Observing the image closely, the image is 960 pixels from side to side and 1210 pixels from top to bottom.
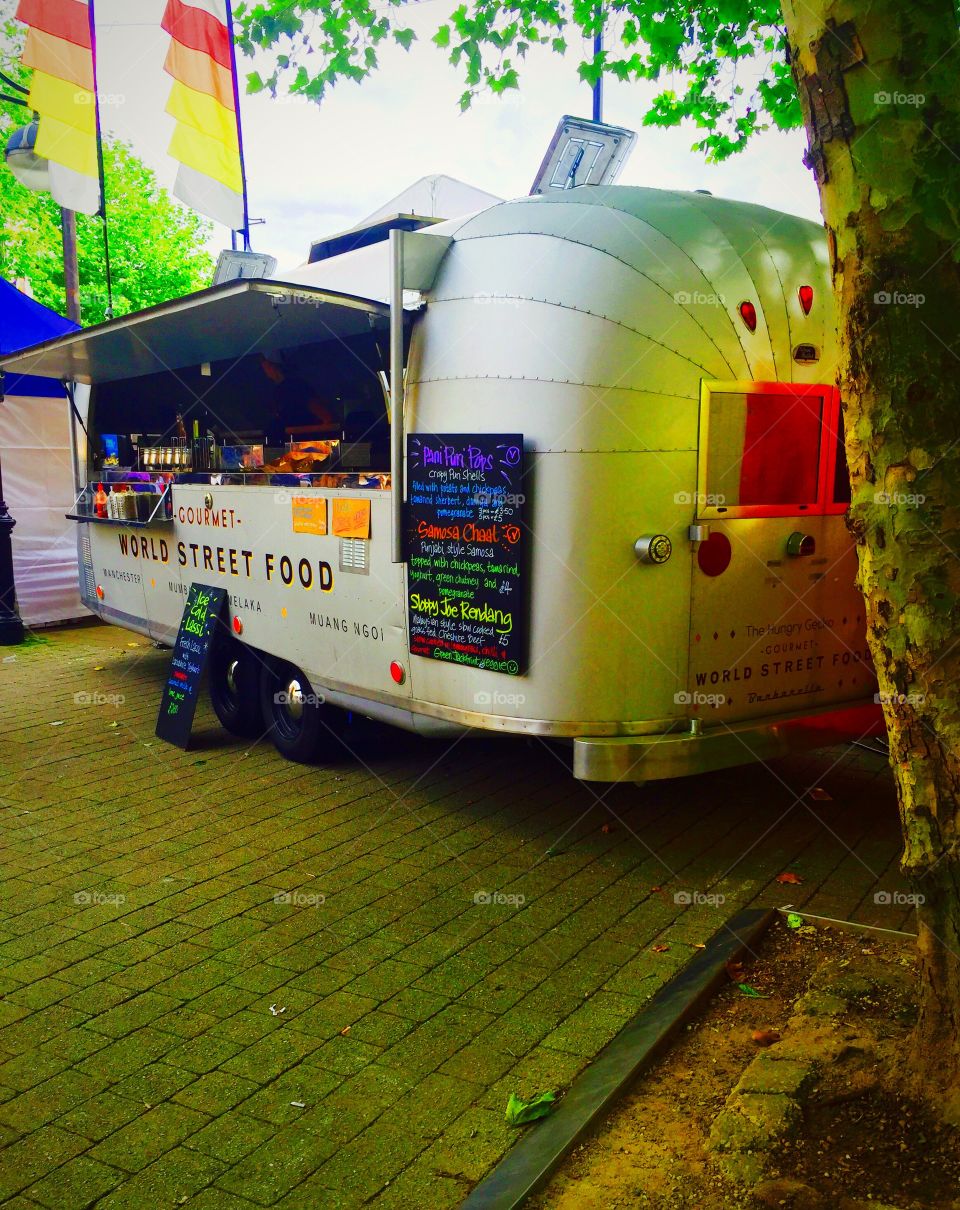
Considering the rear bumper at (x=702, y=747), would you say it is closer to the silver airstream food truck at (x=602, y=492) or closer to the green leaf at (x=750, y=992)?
the silver airstream food truck at (x=602, y=492)

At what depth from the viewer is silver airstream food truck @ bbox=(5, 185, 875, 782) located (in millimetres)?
4652

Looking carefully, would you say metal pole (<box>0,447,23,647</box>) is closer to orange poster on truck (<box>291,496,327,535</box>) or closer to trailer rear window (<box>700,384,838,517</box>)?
orange poster on truck (<box>291,496,327,535</box>)

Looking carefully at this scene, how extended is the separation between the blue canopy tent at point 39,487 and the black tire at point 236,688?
5.52 m

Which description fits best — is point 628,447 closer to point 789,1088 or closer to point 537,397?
point 537,397

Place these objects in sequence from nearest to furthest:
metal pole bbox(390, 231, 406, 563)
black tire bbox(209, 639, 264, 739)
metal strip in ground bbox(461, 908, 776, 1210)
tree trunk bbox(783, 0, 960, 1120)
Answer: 1. tree trunk bbox(783, 0, 960, 1120)
2. metal strip in ground bbox(461, 908, 776, 1210)
3. metal pole bbox(390, 231, 406, 563)
4. black tire bbox(209, 639, 264, 739)

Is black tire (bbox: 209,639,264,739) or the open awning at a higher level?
the open awning

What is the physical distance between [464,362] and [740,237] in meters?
1.51

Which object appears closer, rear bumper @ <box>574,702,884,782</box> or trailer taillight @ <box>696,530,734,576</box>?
rear bumper @ <box>574,702,884,782</box>

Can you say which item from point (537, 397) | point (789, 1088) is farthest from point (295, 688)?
point (789, 1088)

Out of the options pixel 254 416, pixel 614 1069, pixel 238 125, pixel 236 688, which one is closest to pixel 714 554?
pixel 614 1069

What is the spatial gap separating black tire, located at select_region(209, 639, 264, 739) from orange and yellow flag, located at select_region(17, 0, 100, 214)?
616cm

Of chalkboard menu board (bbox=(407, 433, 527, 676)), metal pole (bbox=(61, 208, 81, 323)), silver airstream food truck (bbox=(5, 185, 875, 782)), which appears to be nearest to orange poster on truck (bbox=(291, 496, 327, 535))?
silver airstream food truck (bbox=(5, 185, 875, 782))

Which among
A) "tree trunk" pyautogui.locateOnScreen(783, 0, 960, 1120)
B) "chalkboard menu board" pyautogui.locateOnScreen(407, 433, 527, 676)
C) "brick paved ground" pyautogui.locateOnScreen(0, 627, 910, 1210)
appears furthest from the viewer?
"chalkboard menu board" pyautogui.locateOnScreen(407, 433, 527, 676)

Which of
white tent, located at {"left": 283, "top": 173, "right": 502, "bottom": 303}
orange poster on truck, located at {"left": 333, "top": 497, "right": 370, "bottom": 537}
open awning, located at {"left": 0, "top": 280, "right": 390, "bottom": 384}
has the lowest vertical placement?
→ orange poster on truck, located at {"left": 333, "top": 497, "right": 370, "bottom": 537}
